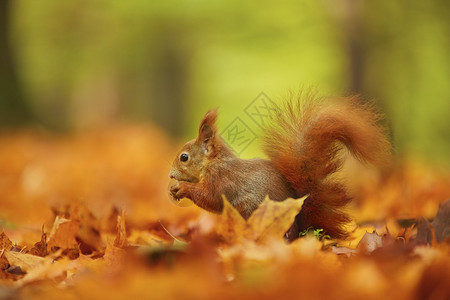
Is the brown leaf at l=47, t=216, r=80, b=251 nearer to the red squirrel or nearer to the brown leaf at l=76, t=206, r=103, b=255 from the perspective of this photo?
the brown leaf at l=76, t=206, r=103, b=255

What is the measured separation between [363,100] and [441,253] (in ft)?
2.03

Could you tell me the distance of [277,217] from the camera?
1896 mm

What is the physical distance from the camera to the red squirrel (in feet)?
6.83

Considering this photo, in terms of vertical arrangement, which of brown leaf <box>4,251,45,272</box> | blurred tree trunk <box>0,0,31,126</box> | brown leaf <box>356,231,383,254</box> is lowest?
blurred tree trunk <box>0,0,31,126</box>

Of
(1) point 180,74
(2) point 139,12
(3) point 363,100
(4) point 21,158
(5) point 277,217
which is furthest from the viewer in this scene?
(1) point 180,74

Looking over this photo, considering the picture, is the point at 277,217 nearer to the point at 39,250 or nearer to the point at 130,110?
the point at 39,250

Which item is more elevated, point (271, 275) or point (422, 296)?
point (422, 296)

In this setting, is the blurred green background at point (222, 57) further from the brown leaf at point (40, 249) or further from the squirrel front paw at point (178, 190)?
the brown leaf at point (40, 249)

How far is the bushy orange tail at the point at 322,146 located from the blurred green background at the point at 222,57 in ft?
0.34

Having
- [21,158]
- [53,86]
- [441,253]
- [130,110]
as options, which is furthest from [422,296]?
[53,86]

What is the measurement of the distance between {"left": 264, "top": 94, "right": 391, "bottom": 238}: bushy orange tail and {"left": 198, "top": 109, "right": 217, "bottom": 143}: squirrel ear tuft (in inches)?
7.5

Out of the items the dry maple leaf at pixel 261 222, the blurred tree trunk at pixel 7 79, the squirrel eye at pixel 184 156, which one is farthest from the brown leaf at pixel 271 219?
the blurred tree trunk at pixel 7 79

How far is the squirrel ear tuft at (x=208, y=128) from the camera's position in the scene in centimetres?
225

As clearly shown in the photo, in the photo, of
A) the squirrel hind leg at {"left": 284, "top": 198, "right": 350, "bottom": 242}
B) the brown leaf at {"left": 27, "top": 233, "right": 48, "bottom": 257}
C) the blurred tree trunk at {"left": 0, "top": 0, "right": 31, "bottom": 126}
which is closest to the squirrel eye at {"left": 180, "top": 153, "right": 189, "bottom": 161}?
the squirrel hind leg at {"left": 284, "top": 198, "right": 350, "bottom": 242}
